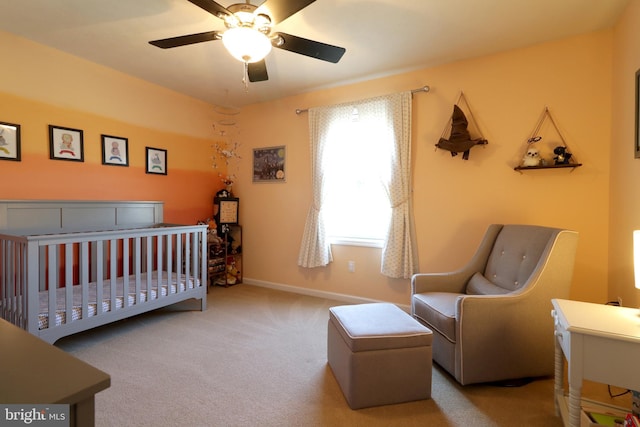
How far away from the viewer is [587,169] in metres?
2.44

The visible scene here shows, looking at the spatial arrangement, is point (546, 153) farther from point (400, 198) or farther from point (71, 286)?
point (71, 286)

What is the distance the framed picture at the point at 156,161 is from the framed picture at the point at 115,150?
0.24 m

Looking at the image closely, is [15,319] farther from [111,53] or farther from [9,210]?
[111,53]

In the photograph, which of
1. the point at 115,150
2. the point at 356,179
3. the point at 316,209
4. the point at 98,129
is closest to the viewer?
the point at 98,129

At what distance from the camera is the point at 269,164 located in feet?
13.2

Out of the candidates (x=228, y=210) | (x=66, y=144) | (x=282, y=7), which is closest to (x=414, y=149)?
(x=282, y=7)

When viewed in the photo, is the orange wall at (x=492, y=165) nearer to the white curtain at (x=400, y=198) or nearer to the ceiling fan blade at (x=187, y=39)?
the white curtain at (x=400, y=198)

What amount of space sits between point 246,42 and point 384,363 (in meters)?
1.91

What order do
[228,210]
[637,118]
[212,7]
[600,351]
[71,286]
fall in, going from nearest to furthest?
[600,351]
[212,7]
[637,118]
[71,286]
[228,210]

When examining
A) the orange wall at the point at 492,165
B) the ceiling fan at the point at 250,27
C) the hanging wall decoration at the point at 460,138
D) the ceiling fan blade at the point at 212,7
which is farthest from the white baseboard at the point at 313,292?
the ceiling fan blade at the point at 212,7

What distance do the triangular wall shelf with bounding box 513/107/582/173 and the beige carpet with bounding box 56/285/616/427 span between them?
160 centimetres

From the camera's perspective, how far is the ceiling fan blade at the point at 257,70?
2150 mm

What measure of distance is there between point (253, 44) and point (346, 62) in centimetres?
148

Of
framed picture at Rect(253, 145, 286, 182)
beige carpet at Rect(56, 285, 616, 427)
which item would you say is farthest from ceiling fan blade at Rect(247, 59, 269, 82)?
beige carpet at Rect(56, 285, 616, 427)
